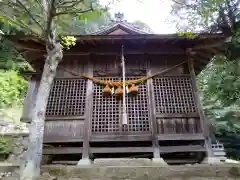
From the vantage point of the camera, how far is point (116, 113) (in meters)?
8.02

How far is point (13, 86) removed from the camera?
15.1 metres

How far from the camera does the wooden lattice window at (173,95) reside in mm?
8016

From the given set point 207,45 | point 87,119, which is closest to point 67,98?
point 87,119

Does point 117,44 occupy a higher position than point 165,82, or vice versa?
point 117,44

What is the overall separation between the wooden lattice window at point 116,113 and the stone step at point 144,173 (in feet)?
5.67

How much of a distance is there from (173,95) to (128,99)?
1.72 meters

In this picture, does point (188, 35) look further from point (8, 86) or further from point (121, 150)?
point (8, 86)

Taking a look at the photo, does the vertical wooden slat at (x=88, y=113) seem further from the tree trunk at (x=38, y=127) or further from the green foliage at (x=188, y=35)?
the green foliage at (x=188, y=35)

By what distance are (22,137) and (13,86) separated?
561cm

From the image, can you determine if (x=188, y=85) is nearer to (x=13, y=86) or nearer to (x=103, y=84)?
(x=103, y=84)

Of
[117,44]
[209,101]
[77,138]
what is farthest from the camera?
[209,101]

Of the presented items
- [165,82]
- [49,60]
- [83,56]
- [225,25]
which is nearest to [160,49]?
[165,82]

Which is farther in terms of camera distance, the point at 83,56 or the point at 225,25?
the point at 225,25

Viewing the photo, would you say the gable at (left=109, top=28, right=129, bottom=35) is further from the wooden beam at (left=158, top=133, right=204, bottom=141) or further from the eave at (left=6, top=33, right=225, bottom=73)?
the wooden beam at (left=158, top=133, right=204, bottom=141)
